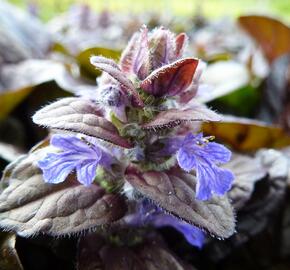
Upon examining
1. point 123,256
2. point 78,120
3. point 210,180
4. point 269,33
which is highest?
point 78,120

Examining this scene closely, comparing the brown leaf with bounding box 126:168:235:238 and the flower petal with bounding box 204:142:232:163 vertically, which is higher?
the flower petal with bounding box 204:142:232:163

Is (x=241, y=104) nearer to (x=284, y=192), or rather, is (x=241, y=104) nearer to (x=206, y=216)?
(x=284, y=192)

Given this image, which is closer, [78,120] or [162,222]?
[78,120]

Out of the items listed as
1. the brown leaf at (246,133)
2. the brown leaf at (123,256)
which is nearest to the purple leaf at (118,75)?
the brown leaf at (123,256)

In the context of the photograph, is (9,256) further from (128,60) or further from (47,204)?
(128,60)

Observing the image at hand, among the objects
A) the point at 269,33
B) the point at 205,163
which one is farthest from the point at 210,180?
the point at 269,33

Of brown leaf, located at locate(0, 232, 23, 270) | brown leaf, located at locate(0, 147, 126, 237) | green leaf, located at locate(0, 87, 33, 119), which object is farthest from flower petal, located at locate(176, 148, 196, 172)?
green leaf, located at locate(0, 87, 33, 119)

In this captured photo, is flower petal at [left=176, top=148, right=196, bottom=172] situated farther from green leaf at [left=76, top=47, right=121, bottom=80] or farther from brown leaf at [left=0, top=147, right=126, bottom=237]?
green leaf at [left=76, top=47, right=121, bottom=80]

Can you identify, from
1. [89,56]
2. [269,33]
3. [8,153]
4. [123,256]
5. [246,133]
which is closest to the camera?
[123,256]
